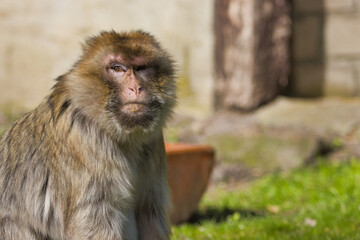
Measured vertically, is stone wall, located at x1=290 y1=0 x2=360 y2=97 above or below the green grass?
above

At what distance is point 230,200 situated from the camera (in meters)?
6.33

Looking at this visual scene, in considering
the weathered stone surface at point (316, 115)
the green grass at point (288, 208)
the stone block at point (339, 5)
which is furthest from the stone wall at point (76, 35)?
the green grass at point (288, 208)

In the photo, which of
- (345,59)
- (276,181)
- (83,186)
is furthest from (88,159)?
(345,59)

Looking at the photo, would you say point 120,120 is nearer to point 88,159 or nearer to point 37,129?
point 88,159

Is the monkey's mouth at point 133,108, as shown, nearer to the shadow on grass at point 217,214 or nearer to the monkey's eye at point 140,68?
the monkey's eye at point 140,68

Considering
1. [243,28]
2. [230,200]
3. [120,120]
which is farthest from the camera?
[243,28]

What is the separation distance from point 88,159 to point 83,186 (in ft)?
0.47

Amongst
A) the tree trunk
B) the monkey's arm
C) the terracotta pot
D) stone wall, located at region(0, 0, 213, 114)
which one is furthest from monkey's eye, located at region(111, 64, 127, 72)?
stone wall, located at region(0, 0, 213, 114)

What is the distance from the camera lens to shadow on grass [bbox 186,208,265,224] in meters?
5.75

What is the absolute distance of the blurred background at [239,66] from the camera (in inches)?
289

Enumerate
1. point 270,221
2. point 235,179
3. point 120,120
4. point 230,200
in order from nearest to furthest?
1. point 120,120
2. point 270,221
3. point 230,200
4. point 235,179

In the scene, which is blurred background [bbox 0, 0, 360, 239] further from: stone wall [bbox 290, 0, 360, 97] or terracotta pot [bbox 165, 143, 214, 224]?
terracotta pot [bbox 165, 143, 214, 224]

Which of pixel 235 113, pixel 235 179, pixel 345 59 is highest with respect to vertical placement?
pixel 345 59

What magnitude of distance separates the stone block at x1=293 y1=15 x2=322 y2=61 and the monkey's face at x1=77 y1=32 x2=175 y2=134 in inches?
195
